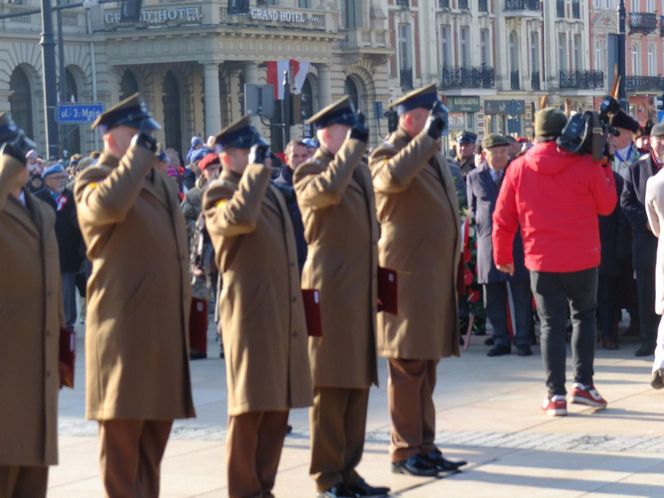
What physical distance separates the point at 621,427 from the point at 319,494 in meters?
2.55

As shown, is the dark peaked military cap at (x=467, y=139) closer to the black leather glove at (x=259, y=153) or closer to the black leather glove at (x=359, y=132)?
the black leather glove at (x=359, y=132)

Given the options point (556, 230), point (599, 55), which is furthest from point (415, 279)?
point (599, 55)

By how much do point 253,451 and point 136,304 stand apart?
0.90 m

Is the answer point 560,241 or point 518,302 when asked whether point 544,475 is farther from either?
point 518,302

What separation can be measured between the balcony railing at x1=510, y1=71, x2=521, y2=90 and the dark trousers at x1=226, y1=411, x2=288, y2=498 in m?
68.8

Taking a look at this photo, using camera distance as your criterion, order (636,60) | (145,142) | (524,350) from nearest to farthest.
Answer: (145,142) < (524,350) < (636,60)

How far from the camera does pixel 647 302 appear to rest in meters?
13.1

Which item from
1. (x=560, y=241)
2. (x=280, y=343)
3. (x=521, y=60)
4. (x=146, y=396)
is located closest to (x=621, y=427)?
(x=560, y=241)

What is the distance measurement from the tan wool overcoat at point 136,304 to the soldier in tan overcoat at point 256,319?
1.09 ft

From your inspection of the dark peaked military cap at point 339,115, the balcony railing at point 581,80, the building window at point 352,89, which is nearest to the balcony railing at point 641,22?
the balcony railing at point 581,80

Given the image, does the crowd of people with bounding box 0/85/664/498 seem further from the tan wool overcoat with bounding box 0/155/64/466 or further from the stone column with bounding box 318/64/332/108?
the stone column with bounding box 318/64/332/108

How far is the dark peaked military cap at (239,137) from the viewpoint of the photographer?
7.61 meters

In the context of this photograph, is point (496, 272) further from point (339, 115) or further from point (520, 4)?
point (520, 4)

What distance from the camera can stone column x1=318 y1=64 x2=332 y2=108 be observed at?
61656 mm
